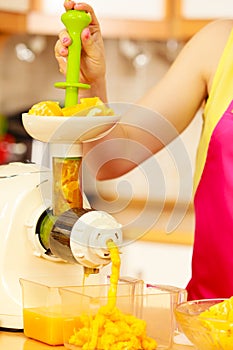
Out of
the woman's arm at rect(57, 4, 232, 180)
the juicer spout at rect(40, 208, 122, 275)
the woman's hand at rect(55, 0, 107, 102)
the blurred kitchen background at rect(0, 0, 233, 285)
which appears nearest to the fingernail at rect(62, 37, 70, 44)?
the woman's hand at rect(55, 0, 107, 102)

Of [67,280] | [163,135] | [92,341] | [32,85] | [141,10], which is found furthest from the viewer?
[32,85]

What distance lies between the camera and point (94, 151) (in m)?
1.38

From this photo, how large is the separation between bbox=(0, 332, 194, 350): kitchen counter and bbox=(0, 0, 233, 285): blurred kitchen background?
1630 mm

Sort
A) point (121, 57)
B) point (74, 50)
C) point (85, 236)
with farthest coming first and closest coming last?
1. point (121, 57)
2. point (74, 50)
3. point (85, 236)

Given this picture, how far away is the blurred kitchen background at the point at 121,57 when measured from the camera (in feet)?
9.50

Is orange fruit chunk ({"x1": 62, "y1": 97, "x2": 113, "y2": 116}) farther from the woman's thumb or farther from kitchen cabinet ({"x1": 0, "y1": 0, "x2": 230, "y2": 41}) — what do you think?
kitchen cabinet ({"x1": 0, "y1": 0, "x2": 230, "y2": 41})

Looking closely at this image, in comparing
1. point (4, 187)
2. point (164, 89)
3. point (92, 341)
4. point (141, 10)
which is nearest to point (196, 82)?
point (164, 89)

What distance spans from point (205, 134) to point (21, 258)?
0.49 metres

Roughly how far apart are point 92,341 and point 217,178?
0.54 metres

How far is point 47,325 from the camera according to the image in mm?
993

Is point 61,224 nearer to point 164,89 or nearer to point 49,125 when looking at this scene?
point 49,125

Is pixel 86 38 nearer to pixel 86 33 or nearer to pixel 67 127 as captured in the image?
pixel 86 33

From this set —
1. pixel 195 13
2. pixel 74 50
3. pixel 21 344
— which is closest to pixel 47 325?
pixel 21 344

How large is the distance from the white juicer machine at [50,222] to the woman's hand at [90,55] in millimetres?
30
